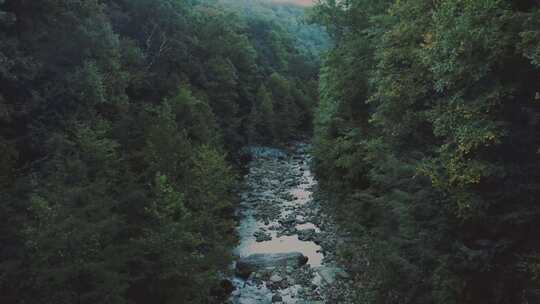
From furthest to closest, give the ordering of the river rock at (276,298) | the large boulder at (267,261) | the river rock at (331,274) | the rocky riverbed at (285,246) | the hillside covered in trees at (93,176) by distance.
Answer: the large boulder at (267,261) < the river rock at (331,274) < the rocky riverbed at (285,246) < the river rock at (276,298) < the hillside covered in trees at (93,176)

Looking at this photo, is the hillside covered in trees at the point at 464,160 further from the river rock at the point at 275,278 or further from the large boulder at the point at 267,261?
the large boulder at the point at 267,261

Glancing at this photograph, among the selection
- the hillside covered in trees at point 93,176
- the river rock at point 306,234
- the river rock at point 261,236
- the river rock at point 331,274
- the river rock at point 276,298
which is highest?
the hillside covered in trees at point 93,176

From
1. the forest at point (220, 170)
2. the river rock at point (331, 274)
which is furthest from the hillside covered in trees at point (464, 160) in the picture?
the river rock at point (331, 274)

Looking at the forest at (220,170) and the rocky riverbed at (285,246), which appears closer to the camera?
the forest at (220,170)

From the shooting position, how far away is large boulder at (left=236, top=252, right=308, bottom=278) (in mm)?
18344

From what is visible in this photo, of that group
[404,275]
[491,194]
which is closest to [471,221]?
[491,194]

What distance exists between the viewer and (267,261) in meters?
18.9

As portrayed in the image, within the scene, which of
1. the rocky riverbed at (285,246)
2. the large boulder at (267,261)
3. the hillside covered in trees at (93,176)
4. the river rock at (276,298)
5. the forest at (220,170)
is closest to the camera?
the forest at (220,170)

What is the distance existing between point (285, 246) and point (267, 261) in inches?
98.9

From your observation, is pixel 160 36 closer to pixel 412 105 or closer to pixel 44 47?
pixel 44 47

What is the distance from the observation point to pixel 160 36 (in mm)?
25891

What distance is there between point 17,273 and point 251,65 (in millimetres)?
33242

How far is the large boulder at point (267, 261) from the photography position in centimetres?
1834

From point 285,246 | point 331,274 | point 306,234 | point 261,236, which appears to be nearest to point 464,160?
point 331,274
